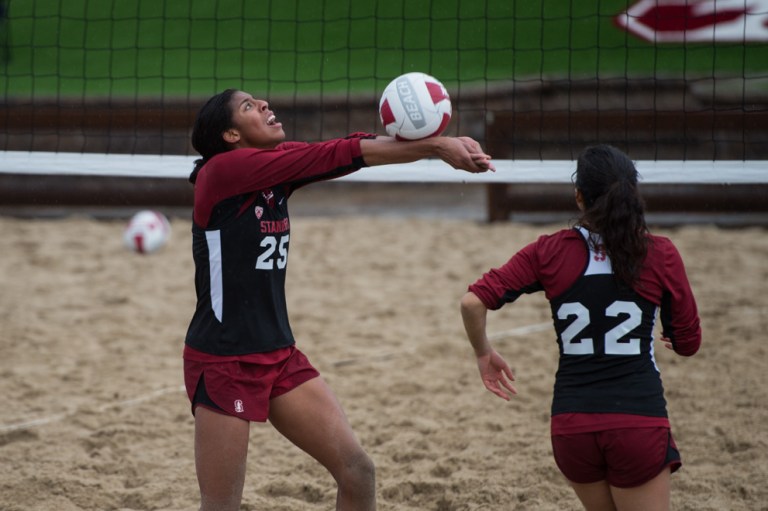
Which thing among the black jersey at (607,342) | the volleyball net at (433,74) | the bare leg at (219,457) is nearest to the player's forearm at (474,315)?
the black jersey at (607,342)

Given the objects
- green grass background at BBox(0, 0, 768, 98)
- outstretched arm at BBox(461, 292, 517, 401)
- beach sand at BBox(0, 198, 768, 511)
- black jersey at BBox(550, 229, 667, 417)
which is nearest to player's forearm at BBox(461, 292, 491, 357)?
outstretched arm at BBox(461, 292, 517, 401)

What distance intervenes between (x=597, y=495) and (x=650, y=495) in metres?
0.17

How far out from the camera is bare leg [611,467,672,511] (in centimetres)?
268

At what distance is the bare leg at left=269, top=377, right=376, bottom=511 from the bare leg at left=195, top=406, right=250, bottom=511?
18 cm

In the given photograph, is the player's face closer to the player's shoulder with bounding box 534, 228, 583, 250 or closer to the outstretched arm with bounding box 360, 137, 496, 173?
the outstretched arm with bounding box 360, 137, 496, 173

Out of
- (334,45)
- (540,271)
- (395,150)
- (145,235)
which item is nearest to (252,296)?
(395,150)

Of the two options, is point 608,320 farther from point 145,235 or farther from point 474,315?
point 145,235

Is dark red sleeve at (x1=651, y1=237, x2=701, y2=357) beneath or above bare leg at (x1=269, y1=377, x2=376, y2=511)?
above

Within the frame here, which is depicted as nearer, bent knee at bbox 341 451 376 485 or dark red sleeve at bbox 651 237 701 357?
dark red sleeve at bbox 651 237 701 357

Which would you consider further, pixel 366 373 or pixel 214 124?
pixel 366 373

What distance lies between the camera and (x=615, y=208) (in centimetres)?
269

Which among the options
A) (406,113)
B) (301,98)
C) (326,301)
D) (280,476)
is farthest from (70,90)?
(406,113)

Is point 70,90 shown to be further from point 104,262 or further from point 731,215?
point 731,215

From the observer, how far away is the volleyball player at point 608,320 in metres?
2.67
